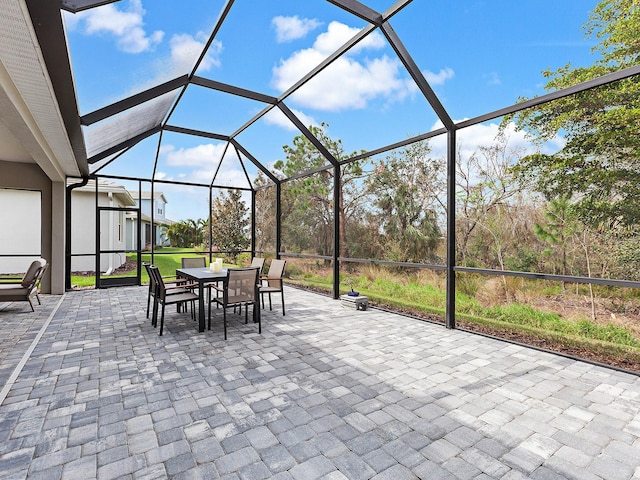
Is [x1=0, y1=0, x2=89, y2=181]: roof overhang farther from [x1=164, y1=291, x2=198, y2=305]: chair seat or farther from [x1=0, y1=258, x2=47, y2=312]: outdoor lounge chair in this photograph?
[x1=164, y1=291, x2=198, y2=305]: chair seat

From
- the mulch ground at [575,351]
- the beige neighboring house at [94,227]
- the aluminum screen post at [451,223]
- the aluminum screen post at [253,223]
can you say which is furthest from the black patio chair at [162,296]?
the aluminum screen post at [253,223]

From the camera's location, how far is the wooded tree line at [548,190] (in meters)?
3.70

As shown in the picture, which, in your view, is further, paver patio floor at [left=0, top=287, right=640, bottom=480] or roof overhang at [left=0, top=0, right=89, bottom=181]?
roof overhang at [left=0, top=0, right=89, bottom=181]

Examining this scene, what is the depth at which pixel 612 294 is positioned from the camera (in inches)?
161

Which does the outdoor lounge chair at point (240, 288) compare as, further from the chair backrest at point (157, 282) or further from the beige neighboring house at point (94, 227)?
the beige neighboring house at point (94, 227)

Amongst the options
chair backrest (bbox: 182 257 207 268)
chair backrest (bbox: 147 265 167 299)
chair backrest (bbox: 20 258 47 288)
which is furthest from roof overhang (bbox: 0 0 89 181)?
chair backrest (bbox: 182 257 207 268)

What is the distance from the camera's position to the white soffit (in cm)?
212

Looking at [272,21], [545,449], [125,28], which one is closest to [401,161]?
[272,21]

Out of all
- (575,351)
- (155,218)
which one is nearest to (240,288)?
(575,351)

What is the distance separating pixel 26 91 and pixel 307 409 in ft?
12.5

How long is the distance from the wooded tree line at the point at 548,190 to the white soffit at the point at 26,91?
5.39 m

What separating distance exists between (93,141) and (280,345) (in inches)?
194

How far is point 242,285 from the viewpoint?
4586mm

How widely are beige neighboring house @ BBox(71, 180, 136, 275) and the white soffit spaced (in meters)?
3.07
